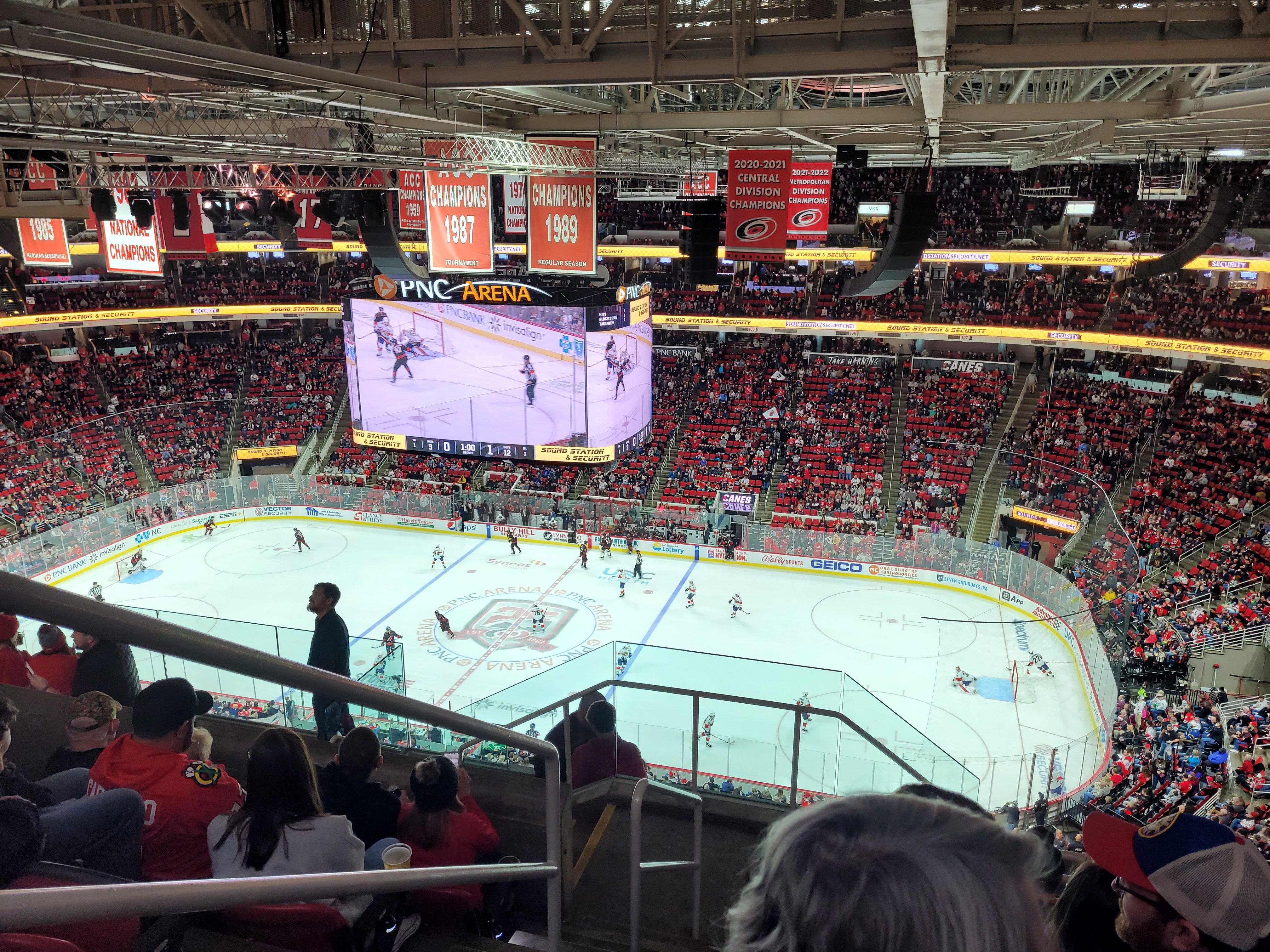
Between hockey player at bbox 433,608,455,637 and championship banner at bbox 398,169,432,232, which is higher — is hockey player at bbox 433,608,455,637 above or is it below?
below

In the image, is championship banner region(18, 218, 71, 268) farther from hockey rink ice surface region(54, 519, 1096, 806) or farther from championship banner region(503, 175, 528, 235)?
championship banner region(503, 175, 528, 235)

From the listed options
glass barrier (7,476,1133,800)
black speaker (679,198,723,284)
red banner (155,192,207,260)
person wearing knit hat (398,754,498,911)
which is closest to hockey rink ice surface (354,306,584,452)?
black speaker (679,198,723,284)

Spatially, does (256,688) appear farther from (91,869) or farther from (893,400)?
(893,400)

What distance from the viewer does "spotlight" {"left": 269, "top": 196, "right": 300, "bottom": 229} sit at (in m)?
19.2

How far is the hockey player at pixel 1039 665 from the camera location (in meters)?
18.6

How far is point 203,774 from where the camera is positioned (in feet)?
8.49

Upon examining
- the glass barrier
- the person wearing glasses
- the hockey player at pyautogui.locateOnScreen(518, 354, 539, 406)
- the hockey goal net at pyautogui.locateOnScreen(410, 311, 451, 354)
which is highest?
the person wearing glasses

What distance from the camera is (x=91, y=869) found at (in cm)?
166

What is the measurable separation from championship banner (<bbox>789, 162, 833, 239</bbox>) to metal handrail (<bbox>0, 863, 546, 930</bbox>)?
14699mm

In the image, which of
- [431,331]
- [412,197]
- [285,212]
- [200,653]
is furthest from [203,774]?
[285,212]

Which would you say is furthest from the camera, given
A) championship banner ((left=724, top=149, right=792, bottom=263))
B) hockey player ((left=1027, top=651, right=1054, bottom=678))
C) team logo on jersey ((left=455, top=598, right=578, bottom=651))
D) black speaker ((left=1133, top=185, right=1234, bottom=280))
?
team logo on jersey ((left=455, top=598, right=578, bottom=651))

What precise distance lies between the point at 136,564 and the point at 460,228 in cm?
1605

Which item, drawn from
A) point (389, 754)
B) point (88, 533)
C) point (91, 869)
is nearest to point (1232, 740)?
point (389, 754)

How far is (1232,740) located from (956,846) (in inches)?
664
